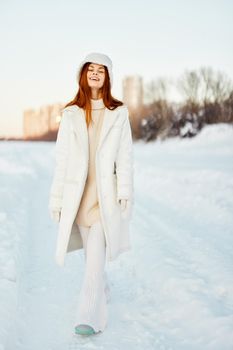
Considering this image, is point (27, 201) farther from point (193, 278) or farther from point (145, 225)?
point (193, 278)

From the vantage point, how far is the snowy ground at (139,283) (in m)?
3.27

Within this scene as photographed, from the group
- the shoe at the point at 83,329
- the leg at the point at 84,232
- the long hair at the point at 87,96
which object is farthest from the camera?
the leg at the point at 84,232

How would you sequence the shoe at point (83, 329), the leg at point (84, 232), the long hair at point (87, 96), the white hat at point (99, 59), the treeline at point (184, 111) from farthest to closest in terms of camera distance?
1. the treeline at point (184, 111)
2. the leg at point (84, 232)
3. the long hair at point (87, 96)
4. the white hat at point (99, 59)
5. the shoe at point (83, 329)

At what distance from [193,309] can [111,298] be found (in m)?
0.79

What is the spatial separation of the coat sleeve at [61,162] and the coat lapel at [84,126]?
88mm

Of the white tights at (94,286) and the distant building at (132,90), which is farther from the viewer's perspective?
the distant building at (132,90)

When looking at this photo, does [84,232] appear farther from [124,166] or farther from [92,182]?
[124,166]

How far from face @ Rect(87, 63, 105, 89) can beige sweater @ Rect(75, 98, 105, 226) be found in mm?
147

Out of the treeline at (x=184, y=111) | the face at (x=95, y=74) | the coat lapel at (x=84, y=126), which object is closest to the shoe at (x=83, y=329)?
the coat lapel at (x=84, y=126)

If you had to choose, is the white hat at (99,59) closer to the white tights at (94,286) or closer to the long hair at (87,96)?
the long hair at (87,96)

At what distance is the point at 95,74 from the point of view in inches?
135

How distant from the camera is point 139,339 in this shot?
322 cm

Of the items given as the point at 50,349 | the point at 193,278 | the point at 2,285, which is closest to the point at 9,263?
the point at 2,285

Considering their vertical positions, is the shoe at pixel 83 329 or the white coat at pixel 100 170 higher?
the white coat at pixel 100 170
